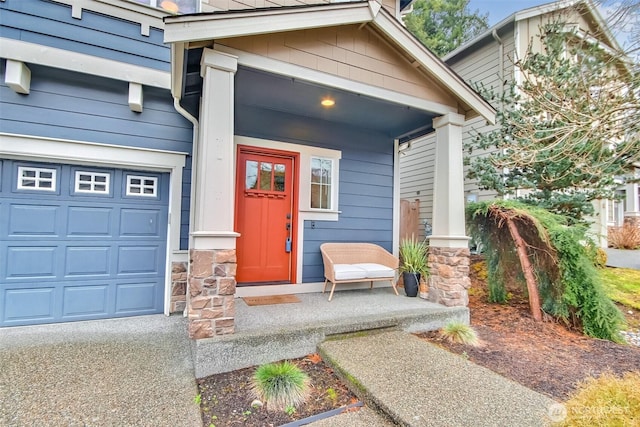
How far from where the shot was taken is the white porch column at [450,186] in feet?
13.2

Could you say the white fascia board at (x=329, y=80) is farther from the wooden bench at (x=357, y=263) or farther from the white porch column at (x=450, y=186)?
the wooden bench at (x=357, y=263)

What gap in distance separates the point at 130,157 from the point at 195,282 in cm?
216

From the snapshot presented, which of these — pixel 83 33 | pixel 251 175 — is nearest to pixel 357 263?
pixel 251 175

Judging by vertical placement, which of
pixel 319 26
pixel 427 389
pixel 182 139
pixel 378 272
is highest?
pixel 319 26

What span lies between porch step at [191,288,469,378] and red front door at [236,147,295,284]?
2.02 ft

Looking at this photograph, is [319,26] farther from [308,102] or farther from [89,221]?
[89,221]

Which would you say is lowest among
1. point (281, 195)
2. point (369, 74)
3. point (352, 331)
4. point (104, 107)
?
point (352, 331)

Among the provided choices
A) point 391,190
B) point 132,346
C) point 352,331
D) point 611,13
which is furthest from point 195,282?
point 611,13

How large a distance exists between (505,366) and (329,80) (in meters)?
3.36

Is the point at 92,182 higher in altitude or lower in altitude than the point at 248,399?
higher

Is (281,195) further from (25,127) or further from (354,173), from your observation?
(25,127)

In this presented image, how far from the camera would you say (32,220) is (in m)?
3.50

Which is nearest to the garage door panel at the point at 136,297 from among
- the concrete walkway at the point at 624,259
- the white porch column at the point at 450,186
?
the white porch column at the point at 450,186

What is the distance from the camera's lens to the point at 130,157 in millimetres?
3814
